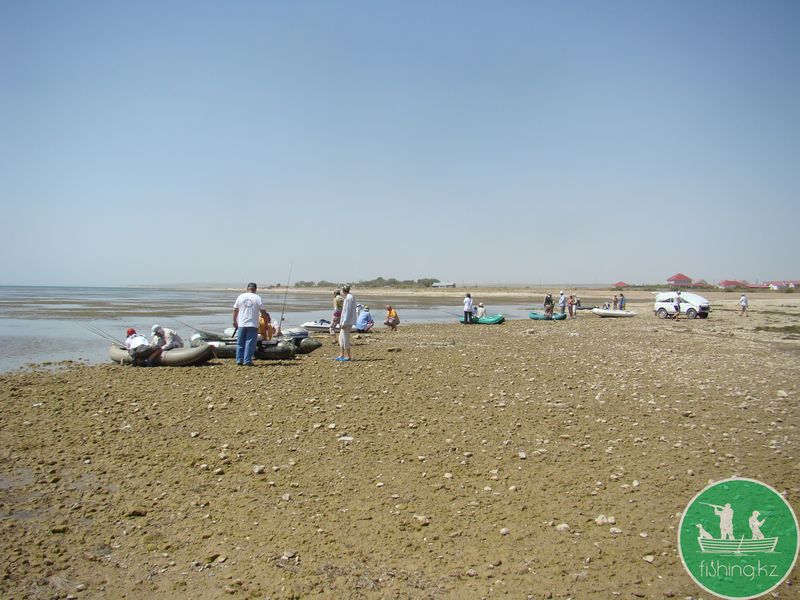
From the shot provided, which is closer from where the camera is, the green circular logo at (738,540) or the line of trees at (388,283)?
the green circular logo at (738,540)

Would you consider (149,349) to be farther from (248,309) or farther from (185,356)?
(248,309)

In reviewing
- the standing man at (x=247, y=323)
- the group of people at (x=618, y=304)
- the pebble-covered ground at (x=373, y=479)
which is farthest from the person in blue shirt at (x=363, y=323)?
the group of people at (x=618, y=304)

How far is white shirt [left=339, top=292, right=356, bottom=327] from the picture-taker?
50.1 feet

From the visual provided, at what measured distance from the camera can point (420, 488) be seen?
6602mm

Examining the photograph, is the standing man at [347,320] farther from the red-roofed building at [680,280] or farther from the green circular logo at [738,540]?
the red-roofed building at [680,280]

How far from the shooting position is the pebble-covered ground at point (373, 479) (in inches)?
192

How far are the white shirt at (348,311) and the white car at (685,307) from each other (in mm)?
29843

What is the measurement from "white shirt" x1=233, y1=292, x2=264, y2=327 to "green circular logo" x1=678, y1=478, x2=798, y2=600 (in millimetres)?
11478

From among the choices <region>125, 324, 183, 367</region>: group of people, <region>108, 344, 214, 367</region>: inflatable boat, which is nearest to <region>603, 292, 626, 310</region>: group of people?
<region>108, 344, 214, 367</region>: inflatable boat

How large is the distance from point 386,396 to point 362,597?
21.7 feet

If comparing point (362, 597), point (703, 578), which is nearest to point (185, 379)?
point (362, 597)

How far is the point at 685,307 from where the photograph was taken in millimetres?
38906

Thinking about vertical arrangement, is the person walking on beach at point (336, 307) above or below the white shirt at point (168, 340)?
above

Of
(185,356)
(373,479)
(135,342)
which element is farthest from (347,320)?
(373,479)
